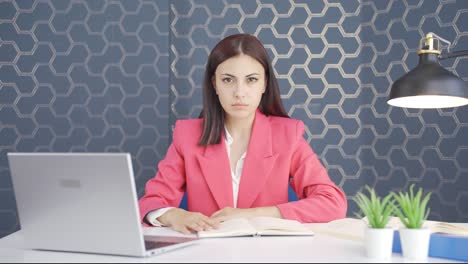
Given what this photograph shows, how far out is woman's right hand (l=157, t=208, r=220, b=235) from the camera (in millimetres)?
1548

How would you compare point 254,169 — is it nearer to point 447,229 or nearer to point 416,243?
point 447,229

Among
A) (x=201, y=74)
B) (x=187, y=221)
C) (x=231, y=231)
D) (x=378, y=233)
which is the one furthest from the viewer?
(x=201, y=74)

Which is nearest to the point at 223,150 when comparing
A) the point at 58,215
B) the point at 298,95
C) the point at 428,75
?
the point at 428,75

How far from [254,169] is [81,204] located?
1017 mm

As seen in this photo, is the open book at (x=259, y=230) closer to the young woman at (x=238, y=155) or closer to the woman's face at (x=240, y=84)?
the young woman at (x=238, y=155)

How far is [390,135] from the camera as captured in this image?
3.34m

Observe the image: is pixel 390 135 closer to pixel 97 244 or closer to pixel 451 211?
pixel 451 211

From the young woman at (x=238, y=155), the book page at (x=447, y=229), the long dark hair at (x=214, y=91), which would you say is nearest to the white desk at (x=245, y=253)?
the book page at (x=447, y=229)

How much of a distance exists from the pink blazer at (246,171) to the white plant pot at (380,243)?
850 mm

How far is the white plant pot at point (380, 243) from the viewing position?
1194 mm

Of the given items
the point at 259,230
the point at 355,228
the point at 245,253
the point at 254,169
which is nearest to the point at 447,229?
the point at 355,228

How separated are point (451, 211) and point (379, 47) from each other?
1.00 meters

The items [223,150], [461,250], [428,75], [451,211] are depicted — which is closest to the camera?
[461,250]

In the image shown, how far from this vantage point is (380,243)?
3.92 ft
